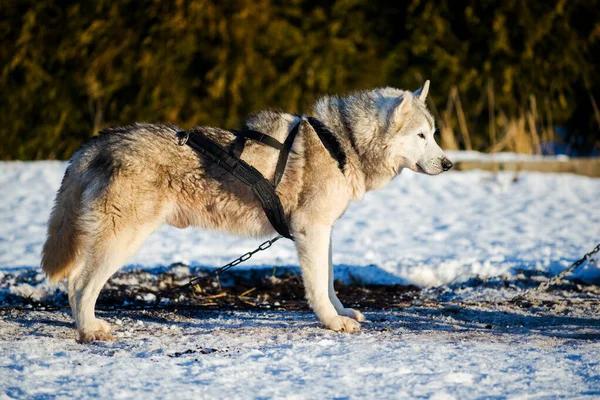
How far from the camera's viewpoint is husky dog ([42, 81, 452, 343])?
179 inches

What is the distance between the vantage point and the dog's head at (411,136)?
16.5 ft

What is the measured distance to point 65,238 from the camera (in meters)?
4.73

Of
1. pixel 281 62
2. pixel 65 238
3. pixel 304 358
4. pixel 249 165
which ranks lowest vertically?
pixel 304 358

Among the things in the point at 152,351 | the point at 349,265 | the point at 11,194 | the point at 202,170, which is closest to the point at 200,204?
the point at 202,170

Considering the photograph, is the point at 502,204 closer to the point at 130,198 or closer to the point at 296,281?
the point at 296,281

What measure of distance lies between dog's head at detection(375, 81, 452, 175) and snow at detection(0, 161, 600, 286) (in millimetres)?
1710

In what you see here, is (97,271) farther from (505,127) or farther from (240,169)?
(505,127)

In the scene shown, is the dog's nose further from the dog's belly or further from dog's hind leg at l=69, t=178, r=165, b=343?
dog's hind leg at l=69, t=178, r=165, b=343

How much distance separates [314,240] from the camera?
15.7ft

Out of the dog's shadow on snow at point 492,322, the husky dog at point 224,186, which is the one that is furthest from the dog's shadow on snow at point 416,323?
the husky dog at point 224,186

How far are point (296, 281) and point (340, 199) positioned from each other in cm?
181

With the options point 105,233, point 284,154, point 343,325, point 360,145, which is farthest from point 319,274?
point 105,233

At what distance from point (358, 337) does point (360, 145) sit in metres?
1.42

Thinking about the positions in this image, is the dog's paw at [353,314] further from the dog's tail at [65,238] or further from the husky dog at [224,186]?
the dog's tail at [65,238]
